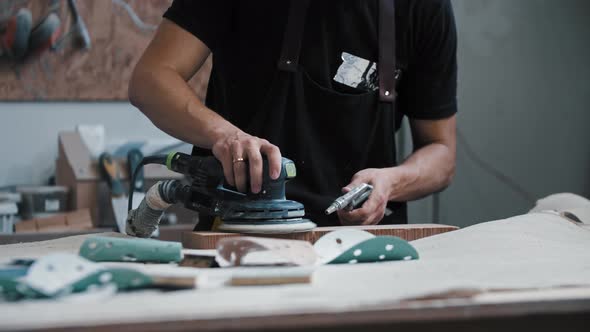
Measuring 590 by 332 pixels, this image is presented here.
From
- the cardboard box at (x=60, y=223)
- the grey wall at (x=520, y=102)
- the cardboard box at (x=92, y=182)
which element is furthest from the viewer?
the grey wall at (x=520, y=102)

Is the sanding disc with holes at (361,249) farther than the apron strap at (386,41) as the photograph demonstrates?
No

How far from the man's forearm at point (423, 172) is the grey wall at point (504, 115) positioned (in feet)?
4.93

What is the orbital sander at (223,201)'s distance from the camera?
1272mm

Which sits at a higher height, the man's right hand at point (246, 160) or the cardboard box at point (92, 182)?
the man's right hand at point (246, 160)

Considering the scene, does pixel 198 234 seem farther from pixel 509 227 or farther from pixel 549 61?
pixel 549 61

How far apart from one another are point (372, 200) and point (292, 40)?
45 cm

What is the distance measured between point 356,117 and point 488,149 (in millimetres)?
1878

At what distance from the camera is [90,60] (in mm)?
3492

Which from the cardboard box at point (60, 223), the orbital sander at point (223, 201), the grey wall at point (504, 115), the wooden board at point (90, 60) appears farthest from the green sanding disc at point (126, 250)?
the grey wall at point (504, 115)

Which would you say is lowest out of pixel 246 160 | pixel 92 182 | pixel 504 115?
pixel 92 182

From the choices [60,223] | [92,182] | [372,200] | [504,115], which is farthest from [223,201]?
[504,115]

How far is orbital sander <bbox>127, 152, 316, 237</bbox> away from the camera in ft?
4.17

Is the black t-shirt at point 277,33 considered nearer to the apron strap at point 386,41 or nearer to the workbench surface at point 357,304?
the apron strap at point 386,41

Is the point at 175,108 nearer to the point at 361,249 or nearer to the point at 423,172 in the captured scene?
the point at 423,172
